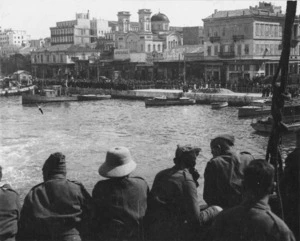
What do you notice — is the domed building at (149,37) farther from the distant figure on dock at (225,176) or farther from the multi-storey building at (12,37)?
the distant figure on dock at (225,176)

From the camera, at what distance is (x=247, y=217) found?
2965 mm

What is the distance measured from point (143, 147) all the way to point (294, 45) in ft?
134

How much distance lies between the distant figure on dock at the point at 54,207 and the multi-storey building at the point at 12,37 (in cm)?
14438

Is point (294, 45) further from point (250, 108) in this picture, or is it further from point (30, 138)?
point (30, 138)

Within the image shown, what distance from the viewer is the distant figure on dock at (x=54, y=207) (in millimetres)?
4125

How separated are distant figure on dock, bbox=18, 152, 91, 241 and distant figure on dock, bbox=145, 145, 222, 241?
656 millimetres

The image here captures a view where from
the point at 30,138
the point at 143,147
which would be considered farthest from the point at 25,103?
the point at 143,147

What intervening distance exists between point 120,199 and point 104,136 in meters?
26.2

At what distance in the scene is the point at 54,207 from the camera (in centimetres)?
414

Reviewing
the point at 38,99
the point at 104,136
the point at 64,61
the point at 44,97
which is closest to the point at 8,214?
the point at 104,136

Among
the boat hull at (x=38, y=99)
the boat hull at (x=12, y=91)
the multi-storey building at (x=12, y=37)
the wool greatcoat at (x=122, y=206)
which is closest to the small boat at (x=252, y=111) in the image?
the boat hull at (x=38, y=99)

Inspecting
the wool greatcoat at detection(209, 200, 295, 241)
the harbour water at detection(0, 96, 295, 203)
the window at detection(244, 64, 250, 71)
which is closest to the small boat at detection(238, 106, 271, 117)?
Result: the harbour water at detection(0, 96, 295, 203)

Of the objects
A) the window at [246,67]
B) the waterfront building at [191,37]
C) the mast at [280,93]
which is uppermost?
the waterfront building at [191,37]

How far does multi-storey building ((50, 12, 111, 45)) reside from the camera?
108 m
